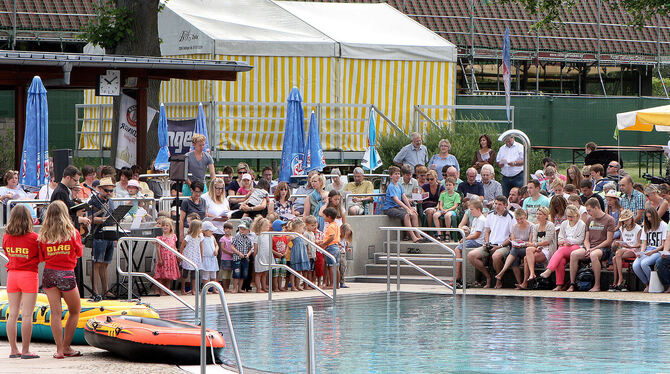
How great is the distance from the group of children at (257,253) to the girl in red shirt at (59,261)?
529 cm

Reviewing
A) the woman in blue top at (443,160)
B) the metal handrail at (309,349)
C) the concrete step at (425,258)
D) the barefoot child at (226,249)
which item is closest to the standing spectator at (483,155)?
the woman in blue top at (443,160)

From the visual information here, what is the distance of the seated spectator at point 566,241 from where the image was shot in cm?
1839

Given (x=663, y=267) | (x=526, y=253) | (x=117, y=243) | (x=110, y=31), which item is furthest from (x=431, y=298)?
(x=110, y=31)

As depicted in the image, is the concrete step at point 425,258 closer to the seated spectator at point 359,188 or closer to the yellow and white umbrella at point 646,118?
the seated spectator at point 359,188

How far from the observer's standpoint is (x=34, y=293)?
38.8 feet

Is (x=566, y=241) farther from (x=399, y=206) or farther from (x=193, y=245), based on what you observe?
(x=193, y=245)

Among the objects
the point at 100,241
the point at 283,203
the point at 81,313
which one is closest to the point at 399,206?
the point at 283,203

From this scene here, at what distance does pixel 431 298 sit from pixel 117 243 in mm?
4760

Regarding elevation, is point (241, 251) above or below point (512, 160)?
below

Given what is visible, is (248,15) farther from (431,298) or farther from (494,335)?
(494,335)

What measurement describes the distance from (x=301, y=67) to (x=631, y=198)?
11.1 metres

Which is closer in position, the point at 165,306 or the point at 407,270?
the point at 165,306

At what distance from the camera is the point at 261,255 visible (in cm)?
1808

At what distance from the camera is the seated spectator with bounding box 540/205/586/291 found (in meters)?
18.4
